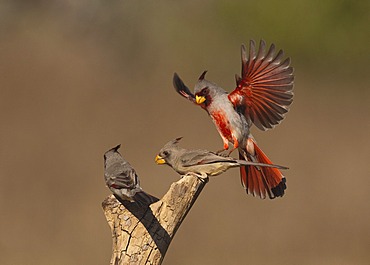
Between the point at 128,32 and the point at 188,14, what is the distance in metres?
1.18

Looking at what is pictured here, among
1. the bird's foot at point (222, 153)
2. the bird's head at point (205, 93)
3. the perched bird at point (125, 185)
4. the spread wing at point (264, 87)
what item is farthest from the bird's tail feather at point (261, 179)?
the perched bird at point (125, 185)

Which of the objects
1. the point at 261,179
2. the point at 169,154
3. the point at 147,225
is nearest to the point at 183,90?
the point at 169,154

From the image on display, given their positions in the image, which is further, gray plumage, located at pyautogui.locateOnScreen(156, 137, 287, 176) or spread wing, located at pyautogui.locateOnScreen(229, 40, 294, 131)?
spread wing, located at pyautogui.locateOnScreen(229, 40, 294, 131)

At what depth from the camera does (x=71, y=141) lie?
575 inches

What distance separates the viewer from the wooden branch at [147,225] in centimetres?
628

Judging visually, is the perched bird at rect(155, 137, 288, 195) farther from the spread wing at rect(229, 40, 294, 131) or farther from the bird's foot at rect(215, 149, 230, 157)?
the spread wing at rect(229, 40, 294, 131)

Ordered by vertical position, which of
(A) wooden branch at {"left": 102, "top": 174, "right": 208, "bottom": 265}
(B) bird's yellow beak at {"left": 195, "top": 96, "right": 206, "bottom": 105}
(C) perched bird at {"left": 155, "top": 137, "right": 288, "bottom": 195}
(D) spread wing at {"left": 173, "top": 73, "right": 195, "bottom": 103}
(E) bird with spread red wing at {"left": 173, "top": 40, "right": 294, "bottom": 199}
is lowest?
(A) wooden branch at {"left": 102, "top": 174, "right": 208, "bottom": 265}

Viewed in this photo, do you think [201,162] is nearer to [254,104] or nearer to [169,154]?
[169,154]

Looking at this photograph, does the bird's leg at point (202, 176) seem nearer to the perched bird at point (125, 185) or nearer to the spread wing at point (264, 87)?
the perched bird at point (125, 185)

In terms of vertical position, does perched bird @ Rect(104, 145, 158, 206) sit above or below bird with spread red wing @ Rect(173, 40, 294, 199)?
below

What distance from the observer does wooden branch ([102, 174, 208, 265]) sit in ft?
20.6

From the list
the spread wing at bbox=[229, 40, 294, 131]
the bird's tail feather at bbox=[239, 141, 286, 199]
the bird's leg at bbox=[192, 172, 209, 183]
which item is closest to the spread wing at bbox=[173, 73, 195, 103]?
the spread wing at bbox=[229, 40, 294, 131]

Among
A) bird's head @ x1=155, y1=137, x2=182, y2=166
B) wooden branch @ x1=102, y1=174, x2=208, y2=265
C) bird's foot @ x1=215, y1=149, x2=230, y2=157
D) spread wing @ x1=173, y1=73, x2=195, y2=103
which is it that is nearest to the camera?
wooden branch @ x1=102, y1=174, x2=208, y2=265

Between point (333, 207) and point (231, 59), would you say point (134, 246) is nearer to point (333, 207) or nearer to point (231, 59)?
point (333, 207)
